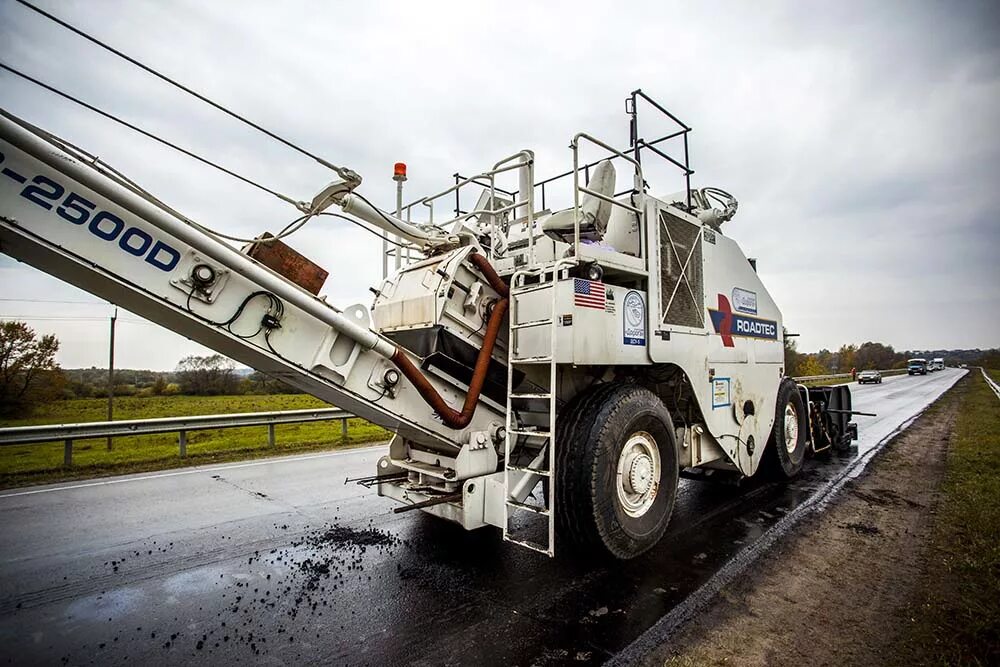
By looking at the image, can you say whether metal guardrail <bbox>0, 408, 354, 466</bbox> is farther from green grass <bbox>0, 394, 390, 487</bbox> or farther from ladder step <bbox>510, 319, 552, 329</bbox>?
ladder step <bbox>510, 319, 552, 329</bbox>

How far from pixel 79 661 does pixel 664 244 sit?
5238 millimetres

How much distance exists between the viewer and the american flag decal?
159 inches

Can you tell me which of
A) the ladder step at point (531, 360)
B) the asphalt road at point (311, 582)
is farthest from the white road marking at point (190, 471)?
the ladder step at point (531, 360)

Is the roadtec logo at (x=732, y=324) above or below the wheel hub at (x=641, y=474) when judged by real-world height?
above

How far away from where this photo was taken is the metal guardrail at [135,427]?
24.8 ft

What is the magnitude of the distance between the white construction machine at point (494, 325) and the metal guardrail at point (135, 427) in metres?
3.41

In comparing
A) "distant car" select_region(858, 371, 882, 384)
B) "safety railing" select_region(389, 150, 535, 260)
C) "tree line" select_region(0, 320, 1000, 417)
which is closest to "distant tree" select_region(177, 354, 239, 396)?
"tree line" select_region(0, 320, 1000, 417)

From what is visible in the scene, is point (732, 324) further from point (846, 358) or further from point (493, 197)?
point (846, 358)

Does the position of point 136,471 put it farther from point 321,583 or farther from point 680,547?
point 680,547

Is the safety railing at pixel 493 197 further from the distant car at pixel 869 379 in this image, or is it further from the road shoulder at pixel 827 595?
the distant car at pixel 869 379

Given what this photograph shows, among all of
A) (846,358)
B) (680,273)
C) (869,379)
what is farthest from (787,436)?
(846,358)

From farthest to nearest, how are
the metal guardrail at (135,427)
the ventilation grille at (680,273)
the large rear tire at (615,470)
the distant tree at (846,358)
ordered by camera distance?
the distant tree at (846,358) < the metal guardrail at (135,427) < the ventilation grille at (680,273) < the large rear tire at (615,470)

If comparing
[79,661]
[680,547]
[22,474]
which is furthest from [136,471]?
[680,547]

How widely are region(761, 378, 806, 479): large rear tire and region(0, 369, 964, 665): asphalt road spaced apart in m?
0.57
